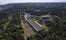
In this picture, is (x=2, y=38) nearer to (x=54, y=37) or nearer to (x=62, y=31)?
(x=54, y=37)

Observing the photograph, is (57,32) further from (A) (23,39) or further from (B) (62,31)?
(A) (23,39)

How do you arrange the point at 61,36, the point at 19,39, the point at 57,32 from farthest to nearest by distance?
the point at 57,32
the point at 61,36
the point at 19,39

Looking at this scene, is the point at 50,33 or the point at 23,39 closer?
the point at 23,39

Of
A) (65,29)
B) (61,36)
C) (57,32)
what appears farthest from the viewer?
(65,29)

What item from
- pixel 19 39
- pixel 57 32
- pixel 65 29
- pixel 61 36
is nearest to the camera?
pixel 19 39

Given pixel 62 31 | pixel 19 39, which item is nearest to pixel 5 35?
pixel 19 39

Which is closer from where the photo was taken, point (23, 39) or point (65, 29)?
point (23, 39)

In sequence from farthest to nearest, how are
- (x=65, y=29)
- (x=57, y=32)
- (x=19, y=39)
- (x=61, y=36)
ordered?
(x=65, y=29)
(x=57, y=32)
(x=61, y=36)
(x=19, y=39)

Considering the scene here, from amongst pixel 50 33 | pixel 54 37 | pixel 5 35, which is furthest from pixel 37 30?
pixel 5 35
